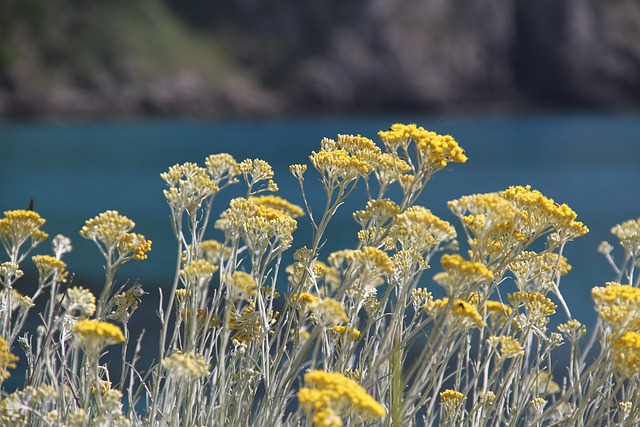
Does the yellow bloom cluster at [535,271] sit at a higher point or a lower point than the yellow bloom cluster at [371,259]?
lower

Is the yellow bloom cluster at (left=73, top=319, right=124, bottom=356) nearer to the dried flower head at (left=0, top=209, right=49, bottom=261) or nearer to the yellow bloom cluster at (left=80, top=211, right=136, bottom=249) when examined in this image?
the yellow bloom cluster at (left=80, top=211, right=136, bottom=249)

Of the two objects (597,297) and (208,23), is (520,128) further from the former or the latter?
(597,297)

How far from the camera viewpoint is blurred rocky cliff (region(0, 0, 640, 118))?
220ft

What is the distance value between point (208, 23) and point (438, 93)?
2573cm

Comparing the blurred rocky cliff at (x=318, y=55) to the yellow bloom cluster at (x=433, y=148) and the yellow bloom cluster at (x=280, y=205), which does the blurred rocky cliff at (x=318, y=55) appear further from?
the yellow bloom cluster at (x=433, y=148)

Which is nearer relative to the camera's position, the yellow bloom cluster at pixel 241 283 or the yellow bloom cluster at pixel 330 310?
the yellow bloom cluster at pixel 330 310

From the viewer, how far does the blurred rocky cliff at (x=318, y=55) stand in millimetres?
67125

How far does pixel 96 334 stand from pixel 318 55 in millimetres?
75297

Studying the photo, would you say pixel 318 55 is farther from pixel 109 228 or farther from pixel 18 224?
pixel 109 228

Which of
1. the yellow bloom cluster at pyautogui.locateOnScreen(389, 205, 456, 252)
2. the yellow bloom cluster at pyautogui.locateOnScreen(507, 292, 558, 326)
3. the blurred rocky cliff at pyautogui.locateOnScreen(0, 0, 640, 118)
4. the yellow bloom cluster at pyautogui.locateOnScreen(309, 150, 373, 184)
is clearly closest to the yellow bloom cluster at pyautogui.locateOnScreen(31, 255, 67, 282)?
the yellow bloom cluster at pyautogui.locateOnScreen(309, 150, 373, 184)

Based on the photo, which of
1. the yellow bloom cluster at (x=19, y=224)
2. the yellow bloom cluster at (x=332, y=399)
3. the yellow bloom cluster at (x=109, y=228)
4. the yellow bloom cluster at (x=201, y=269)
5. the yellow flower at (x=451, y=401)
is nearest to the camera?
the yellow bloom cluster at (x=332, y=399)

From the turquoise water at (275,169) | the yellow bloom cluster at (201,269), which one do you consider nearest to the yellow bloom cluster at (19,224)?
the yellow bloom cluster at (201,269)

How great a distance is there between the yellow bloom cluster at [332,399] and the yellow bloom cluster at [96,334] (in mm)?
498

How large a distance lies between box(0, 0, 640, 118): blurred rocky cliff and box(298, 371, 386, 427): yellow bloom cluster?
64620mm
